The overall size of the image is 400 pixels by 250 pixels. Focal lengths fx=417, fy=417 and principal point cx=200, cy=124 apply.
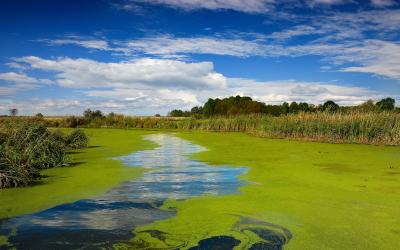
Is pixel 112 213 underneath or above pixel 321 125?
underneath

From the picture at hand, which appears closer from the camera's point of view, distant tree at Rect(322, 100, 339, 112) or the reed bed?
the reed bed

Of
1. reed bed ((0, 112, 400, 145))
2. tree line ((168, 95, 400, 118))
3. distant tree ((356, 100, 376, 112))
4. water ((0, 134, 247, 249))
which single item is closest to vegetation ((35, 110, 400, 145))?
reed bed ((0, 112, 400, 145))

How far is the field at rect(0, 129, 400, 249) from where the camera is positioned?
3969 millimetres

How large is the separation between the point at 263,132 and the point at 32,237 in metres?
17.3

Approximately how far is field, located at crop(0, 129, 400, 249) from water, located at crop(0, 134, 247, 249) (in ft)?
0.67

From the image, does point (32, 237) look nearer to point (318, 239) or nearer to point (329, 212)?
point (318, 239)

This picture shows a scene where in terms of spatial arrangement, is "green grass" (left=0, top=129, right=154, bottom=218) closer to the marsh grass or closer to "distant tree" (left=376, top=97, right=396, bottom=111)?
the marsh grass

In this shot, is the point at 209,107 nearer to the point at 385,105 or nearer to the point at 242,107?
the point at 242,107

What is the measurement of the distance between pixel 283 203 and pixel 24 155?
543 cm

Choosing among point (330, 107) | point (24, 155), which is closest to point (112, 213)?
point (24, 155)

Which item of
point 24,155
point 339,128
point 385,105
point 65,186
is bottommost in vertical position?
point 65,186

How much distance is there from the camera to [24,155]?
829cm

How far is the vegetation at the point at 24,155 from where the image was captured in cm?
643

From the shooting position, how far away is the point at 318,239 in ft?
12.6
